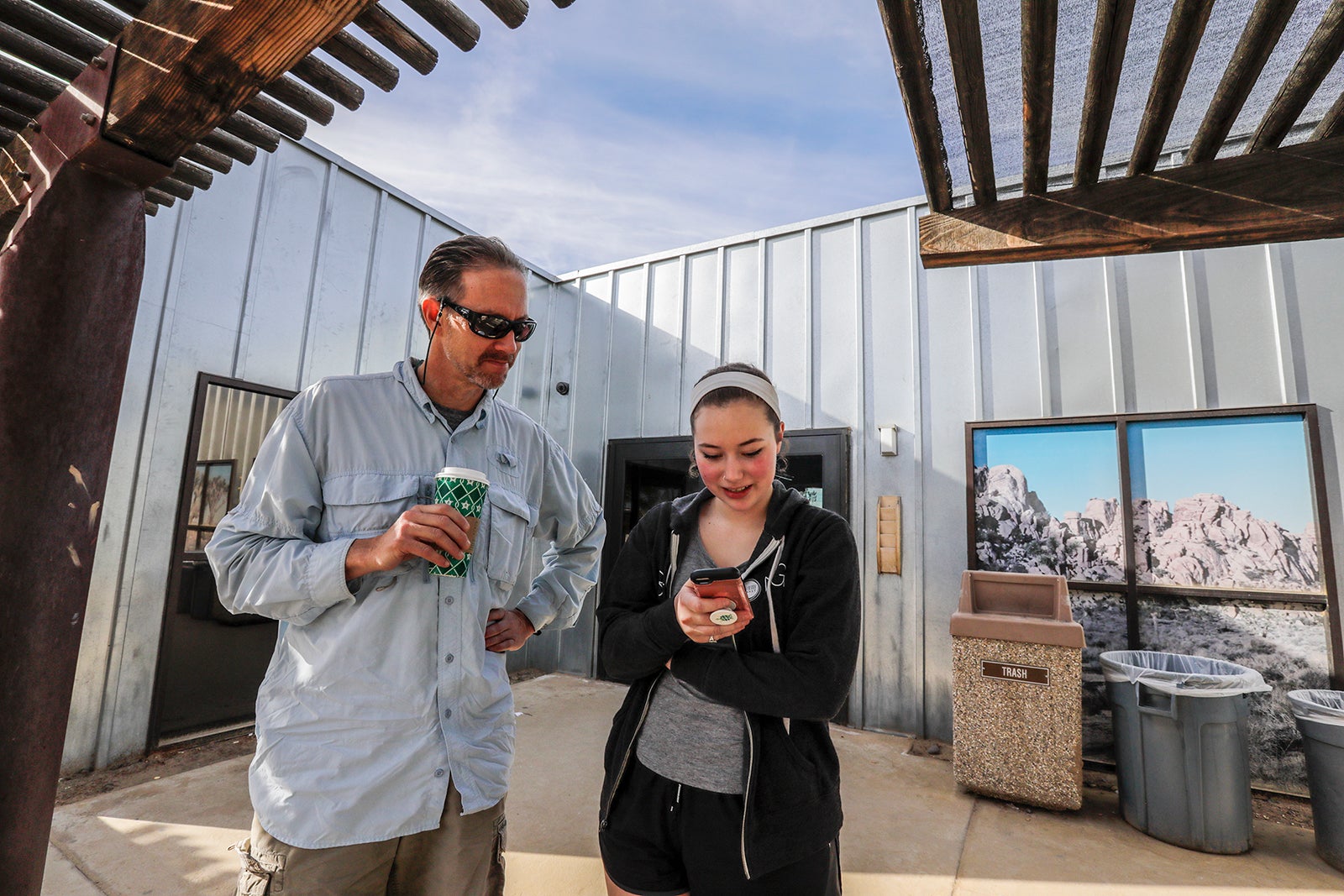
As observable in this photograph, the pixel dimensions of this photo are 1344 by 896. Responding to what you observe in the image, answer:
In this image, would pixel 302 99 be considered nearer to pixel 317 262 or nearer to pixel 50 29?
pixel 50 29

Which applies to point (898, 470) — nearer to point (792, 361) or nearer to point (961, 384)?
point (961, 384)

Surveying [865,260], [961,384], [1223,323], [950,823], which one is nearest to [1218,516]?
[1223,323]

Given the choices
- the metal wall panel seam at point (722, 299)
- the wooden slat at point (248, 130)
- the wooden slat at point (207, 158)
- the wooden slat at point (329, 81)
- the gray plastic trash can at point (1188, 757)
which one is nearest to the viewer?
the wooden slat at point (329, 81)

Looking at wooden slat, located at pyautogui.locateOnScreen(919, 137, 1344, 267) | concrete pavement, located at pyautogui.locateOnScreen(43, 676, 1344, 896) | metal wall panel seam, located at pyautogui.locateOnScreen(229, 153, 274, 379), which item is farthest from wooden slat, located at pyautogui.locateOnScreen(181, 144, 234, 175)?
concrete pavement, located at pyautogui.locateOnScreen(43, 676, 1344, 896)

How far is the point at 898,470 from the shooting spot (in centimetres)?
500

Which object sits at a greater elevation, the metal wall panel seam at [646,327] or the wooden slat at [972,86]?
the metal wall panel seam at [646,327]

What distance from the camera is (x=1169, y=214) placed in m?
2.16

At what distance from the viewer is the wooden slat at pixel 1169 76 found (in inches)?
63.0

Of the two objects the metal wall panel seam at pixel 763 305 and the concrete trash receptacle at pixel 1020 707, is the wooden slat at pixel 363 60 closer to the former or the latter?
the concrete trash receptacle at pixel 1020 707

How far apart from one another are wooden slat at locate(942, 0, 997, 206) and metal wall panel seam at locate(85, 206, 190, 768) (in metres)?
4.38

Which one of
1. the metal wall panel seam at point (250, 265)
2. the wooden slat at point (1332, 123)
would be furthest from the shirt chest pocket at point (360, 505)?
the metal wall panel seam at point (250, 265)

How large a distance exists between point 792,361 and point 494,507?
4.50 metres

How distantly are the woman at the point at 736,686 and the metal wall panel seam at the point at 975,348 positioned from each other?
155 inches

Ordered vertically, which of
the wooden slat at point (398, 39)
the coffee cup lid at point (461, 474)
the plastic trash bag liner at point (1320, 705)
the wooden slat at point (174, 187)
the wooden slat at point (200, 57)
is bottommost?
the plastic trash bag liner at point (1320, 705)
